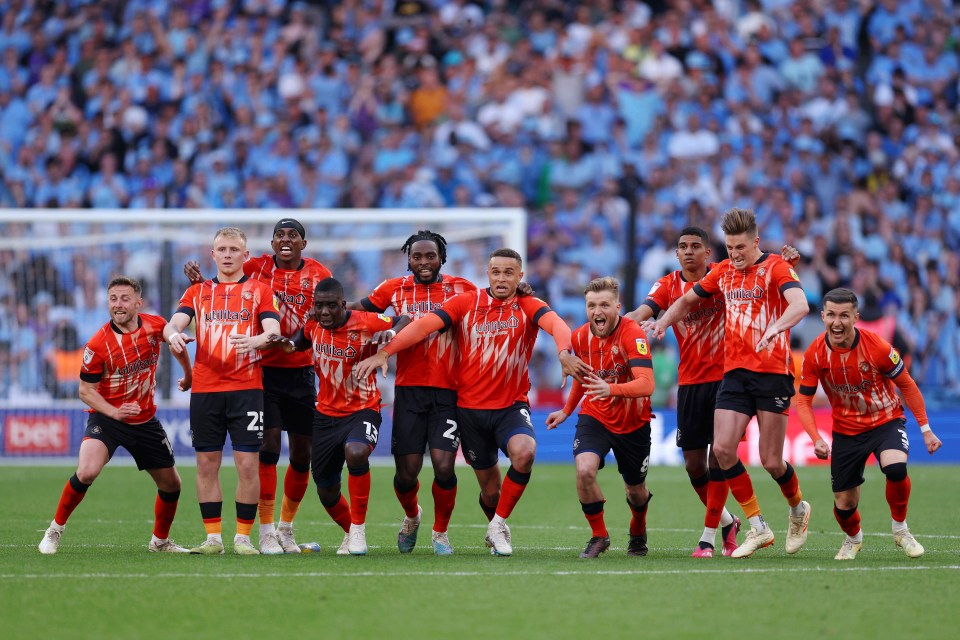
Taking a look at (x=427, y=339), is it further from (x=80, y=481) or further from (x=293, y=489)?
(x=80, y=481)

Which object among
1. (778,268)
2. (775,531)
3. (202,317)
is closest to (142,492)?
(202,317)

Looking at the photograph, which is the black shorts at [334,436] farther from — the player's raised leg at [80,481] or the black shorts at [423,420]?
the player's raised leg at [80,481]

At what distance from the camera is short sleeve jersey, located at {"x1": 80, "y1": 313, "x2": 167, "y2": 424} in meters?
9.62

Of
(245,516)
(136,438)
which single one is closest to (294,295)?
(136,438)

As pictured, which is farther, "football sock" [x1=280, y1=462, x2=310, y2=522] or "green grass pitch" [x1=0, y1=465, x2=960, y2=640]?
"football sock" [x1=280, y1=462, x2=310, y2=522]

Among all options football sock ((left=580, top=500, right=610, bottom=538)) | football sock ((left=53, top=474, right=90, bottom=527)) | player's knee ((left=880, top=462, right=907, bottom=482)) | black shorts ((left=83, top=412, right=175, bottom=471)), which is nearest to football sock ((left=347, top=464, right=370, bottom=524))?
black shorts ((left=83, top=412, right=175, bottom=471))

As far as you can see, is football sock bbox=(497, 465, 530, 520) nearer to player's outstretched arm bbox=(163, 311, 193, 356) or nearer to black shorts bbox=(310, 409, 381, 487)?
black shorts bbox=(310, 409, 381, 487)

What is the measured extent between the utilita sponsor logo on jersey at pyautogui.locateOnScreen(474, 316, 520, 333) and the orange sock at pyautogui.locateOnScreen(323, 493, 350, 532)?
164 cm

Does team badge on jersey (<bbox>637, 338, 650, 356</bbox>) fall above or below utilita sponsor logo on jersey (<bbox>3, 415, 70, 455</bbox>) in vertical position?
above

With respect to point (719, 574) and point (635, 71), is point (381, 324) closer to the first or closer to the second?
point (719, 574)

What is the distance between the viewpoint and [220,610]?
22.1 ft

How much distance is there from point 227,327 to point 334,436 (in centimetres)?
109

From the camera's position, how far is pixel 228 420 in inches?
372

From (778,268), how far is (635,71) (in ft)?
49.3
